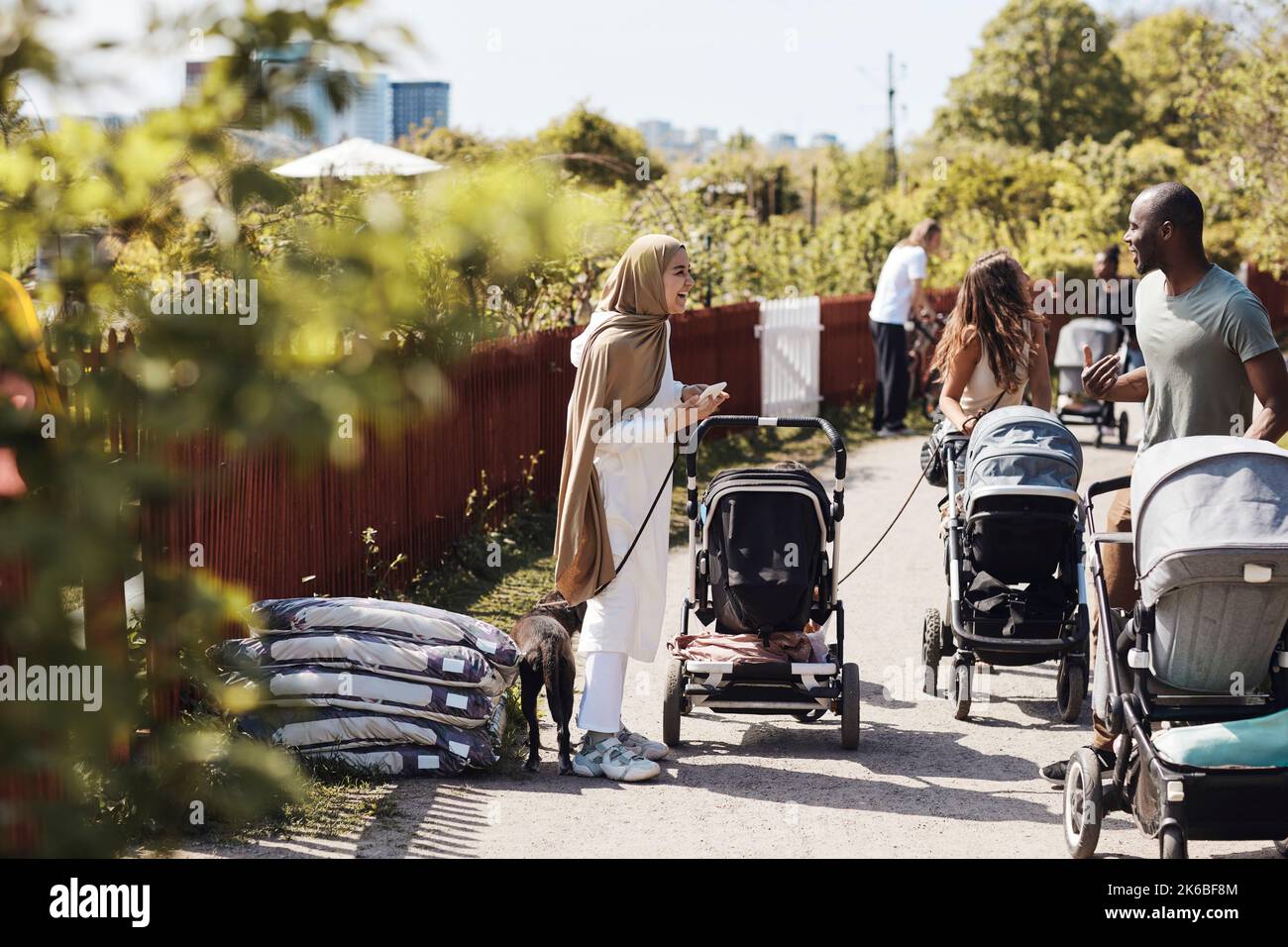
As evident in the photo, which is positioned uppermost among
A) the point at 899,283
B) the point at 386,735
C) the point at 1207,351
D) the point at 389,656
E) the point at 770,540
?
the point at 899,283

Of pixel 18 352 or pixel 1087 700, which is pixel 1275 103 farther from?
pixel 18 352

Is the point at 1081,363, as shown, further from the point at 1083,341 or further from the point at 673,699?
the point at 673,699

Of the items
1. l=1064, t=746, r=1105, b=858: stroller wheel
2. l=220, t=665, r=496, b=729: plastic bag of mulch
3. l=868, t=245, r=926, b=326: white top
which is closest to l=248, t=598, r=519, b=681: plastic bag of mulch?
Answer: l=220, t=665, r=496, b=729: plastic bag of mulch

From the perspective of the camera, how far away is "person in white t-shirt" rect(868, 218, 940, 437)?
14797 millimetres

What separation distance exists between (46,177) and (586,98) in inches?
1575

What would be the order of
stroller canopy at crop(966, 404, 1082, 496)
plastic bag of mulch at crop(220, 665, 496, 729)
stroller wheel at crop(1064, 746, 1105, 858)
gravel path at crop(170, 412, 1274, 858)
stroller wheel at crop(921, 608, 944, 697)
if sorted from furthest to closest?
1. stroller wheel at crop(921, 608, 944, 697)
2. stroller canopy at crop(966, 404, 1082, 496)
3. plastic bag of mulch at crop(220, 665, 496, 729)
4. gravel path at crop(170, 412, 1274, 858)
5. stroller wheel at crop(1064, 746, 1105, 858)

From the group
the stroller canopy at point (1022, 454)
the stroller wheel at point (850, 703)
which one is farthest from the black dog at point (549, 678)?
the stroller canopy at point (1022, 454)

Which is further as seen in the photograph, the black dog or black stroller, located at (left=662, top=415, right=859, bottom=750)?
black stroller, located at (left=662, top=415, right=859, bottom=750)

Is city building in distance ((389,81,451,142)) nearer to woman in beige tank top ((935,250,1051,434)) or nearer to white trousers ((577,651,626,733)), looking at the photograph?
white trousers ((577,651,626,733))

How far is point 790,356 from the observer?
16.5 m

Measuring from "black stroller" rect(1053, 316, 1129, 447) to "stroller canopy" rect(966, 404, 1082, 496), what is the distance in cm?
838

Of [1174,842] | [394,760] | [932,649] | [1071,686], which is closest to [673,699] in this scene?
[394,760]

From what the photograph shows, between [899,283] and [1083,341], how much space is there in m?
1.93

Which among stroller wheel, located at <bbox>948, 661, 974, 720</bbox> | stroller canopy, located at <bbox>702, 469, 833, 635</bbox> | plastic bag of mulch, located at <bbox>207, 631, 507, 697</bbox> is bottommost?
stroller wheel, located at <bbox>948, 661, 974, 720</bbox>
